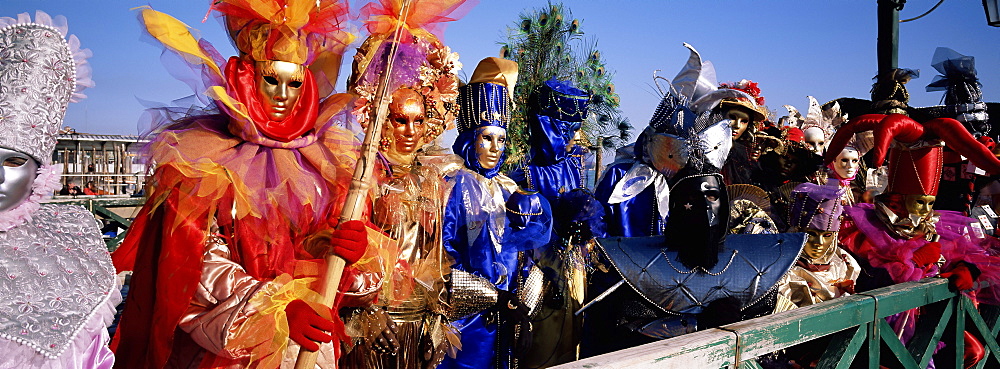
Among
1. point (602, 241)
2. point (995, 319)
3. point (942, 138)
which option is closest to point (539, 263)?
point (602, 241)

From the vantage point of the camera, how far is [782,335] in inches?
→ 80.5

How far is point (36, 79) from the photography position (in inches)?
57.3

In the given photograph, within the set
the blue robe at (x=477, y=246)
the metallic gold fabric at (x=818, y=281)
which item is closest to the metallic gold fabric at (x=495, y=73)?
the blue robe at (x=477, y=246)

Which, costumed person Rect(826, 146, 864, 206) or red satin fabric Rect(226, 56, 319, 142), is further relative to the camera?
costumed person Rect(826, 146, 864, 206)

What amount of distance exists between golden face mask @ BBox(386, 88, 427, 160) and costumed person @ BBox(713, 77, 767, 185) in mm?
2775

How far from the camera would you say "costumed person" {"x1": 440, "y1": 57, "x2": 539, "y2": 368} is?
3254mm

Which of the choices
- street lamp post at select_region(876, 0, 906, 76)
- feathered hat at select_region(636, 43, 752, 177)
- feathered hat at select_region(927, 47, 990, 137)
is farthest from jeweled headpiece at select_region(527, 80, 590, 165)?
feathered hat at select_region(927, 47, 990, 137)

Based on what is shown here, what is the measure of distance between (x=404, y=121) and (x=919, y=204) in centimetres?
340

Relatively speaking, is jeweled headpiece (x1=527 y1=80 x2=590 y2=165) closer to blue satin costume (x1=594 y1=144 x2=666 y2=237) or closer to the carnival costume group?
the carnival costume group

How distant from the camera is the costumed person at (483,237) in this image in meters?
3.25

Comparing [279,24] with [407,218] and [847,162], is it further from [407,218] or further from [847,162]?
[847,162]

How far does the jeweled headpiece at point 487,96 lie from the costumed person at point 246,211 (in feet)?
4.65

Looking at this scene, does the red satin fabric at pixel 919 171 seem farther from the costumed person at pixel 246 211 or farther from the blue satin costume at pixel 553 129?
the costumed person at pixel 246 211

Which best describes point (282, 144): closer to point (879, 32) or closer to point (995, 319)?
point (995, 319)
